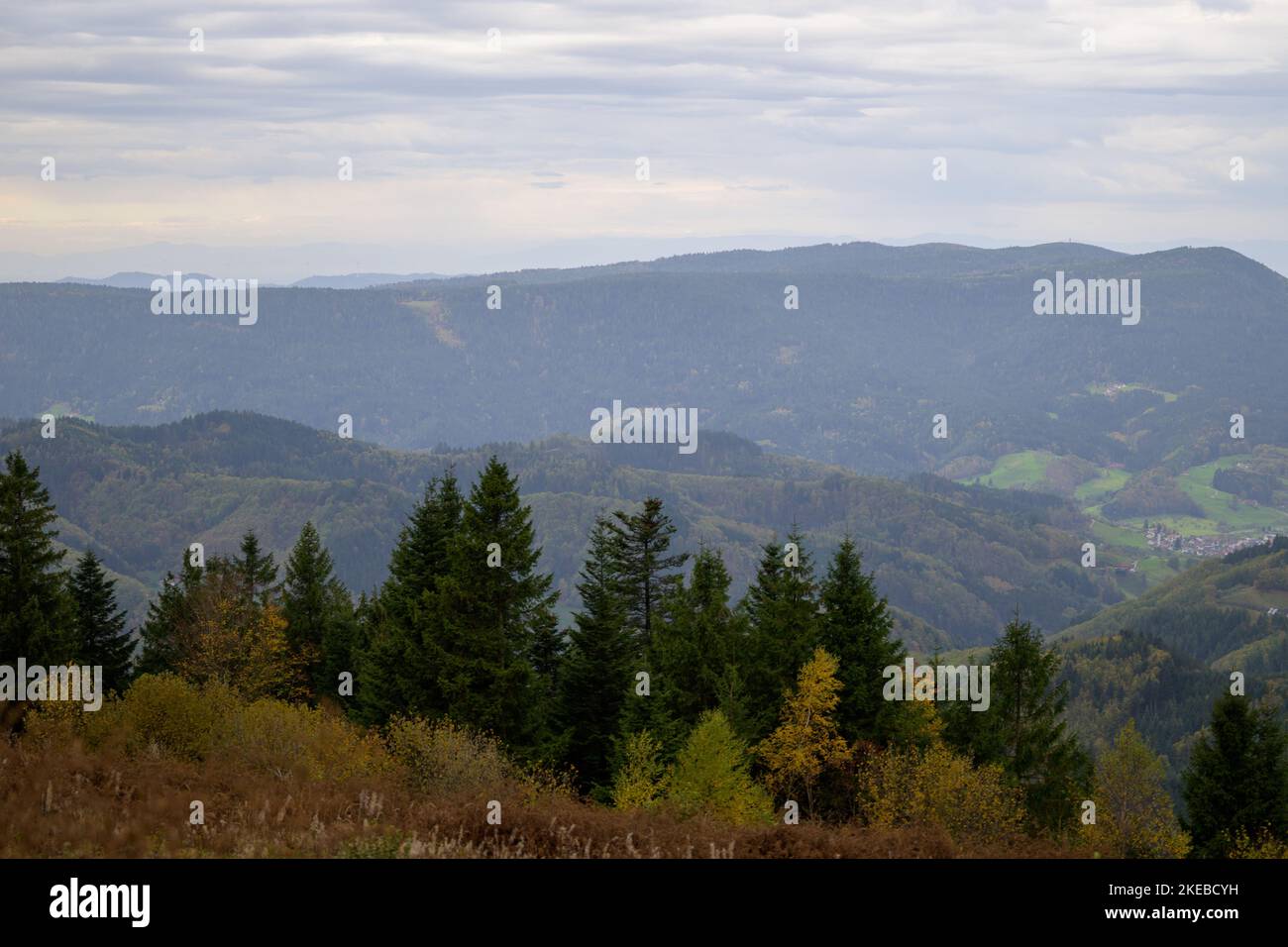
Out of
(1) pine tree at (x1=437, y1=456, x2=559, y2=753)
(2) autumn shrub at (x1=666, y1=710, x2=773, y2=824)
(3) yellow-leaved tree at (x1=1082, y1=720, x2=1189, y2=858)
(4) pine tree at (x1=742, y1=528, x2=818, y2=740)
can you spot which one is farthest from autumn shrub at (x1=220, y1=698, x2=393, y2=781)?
(3) yellow-leaved tree at (x1=1082, y1=720, x2=1189, y2=858)

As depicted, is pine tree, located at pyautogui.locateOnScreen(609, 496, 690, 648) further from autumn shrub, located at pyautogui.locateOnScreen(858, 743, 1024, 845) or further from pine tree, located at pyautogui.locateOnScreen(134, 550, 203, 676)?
pine tree, located at pyautogui.locateOnScreen(134, 550, 203, 676)

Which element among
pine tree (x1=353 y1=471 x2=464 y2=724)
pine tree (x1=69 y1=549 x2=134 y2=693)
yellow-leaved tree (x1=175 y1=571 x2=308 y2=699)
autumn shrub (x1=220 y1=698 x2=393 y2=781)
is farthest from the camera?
pine tree (x1=69 y1=549 x2=134 y2=693)

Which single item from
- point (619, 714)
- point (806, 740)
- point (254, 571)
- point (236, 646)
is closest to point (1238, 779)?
point (806, 740)

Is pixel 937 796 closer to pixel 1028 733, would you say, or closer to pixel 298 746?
pixel 1028 733

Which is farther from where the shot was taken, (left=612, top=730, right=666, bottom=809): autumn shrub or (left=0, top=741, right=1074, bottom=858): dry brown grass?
(left=612, top=730, right=666, bottom=809): autumn shrub

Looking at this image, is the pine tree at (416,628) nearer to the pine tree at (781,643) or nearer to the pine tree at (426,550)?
the pine tree at (426,550)

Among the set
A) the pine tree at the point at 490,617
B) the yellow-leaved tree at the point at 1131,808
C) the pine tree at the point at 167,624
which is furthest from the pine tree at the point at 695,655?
the pine tree at the point at 167,624
